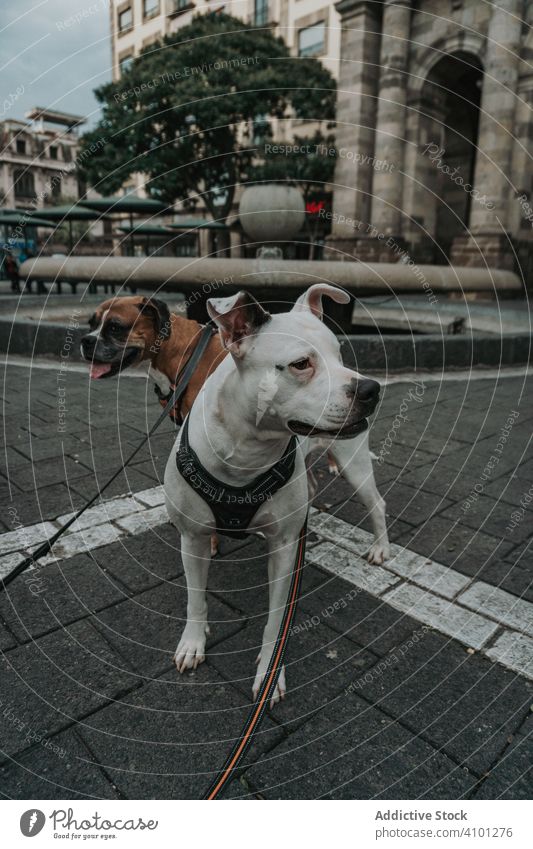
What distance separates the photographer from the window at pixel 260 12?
39225 mm

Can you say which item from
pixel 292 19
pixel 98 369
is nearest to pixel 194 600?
pixel 98 369

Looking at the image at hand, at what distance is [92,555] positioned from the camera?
3619mm

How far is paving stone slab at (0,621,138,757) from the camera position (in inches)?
92.4

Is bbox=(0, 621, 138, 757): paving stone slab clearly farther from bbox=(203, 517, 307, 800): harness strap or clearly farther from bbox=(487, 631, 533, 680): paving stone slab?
bbox=(487, 631, 533, 680): paving stone slab

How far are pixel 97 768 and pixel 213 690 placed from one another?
1.95ft

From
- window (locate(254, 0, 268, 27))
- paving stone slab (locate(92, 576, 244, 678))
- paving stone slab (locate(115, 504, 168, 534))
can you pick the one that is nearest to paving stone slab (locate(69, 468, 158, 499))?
paving stone slab (locate(115, 504, 168, 534))

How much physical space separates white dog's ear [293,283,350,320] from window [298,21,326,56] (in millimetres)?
39879

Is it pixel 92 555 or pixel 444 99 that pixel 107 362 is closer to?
pixel 92 555

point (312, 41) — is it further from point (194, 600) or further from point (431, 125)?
point (194, 600)

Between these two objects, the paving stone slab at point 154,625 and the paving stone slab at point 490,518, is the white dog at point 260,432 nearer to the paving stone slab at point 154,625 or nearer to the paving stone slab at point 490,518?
the paving stone slab at point 154,625

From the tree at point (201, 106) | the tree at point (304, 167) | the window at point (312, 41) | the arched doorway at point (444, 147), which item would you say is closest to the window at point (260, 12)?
the window at point (312, 41)

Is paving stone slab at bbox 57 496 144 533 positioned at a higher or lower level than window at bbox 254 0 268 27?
lower

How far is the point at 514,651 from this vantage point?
9.16ft
